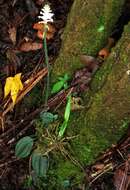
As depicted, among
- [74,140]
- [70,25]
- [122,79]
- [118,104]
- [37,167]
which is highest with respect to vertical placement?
[70,25]

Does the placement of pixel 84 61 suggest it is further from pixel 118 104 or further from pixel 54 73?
pixel 118 104

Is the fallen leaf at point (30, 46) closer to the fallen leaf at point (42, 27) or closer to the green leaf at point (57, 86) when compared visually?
the fallen leaf at point (42, 27)

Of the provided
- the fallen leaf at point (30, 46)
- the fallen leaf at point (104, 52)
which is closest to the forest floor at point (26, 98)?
the fallen leaf at point (30, 46)

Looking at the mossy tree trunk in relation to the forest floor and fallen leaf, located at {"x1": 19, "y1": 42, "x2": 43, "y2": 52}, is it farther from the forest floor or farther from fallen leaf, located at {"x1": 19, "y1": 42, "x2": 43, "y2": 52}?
fallen leaf, located at {"x1": 19, "y1": 42, "x2": 43, "y2": 52}

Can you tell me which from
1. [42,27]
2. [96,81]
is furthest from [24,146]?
[42,27]

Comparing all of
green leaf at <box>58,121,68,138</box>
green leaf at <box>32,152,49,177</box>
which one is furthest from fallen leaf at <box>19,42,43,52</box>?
green leaf at <box>32,152,49,177</box>

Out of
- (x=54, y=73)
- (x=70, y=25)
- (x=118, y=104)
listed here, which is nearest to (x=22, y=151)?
(x=54, y=73)
